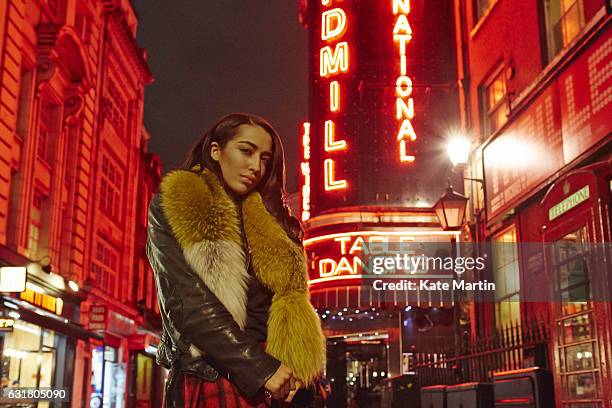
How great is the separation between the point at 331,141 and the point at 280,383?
25496mm

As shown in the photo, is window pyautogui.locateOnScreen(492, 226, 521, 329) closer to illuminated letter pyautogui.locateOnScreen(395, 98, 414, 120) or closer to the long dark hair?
illuminated letter pyautogui.locateOnScreen(395, 98, 414, 120)

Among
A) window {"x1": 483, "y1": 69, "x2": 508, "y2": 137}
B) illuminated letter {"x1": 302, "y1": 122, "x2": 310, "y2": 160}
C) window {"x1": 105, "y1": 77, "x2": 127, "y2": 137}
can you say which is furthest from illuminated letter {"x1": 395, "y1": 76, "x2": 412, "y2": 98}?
window {"x1": 105, "y1": 77, "x2": 127, "y2": 137}

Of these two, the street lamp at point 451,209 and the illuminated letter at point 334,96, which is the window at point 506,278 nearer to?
the street lamp at point 451,209

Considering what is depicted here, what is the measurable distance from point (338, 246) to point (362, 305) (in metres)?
2.43

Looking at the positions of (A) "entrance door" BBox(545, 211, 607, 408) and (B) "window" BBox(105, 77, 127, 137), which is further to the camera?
(B) "window" BBox(105, 77, 127, 137)

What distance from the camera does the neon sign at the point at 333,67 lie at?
27.8 m

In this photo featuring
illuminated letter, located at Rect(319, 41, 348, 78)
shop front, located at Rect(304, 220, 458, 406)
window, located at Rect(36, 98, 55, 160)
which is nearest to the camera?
window, located at Rect(36, 98, 55, 160)

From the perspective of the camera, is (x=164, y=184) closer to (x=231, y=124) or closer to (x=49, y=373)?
(x=231, y=124)

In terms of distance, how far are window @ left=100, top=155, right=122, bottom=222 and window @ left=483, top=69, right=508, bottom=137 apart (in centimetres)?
1695

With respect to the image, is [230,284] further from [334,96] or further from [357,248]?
[334,96]

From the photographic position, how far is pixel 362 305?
2625 cm

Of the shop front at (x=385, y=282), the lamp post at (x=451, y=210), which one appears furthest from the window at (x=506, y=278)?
the shop front at (x=385, y=282)

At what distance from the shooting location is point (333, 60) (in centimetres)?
2842

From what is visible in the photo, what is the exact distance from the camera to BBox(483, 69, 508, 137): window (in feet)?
53.3
